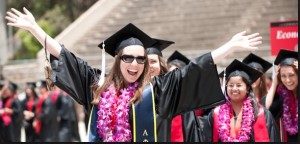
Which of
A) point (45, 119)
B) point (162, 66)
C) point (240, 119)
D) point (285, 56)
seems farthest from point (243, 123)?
point (45, 119)

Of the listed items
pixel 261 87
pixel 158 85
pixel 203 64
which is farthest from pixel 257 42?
pixel 261 87

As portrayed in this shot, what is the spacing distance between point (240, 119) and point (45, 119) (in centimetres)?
958

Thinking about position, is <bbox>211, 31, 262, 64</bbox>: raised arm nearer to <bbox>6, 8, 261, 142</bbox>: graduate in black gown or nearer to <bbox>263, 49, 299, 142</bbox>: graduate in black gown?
<bbox>6, 8, 261, 142</bbox>: graduate in black gown

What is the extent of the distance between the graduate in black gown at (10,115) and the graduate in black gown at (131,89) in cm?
1030

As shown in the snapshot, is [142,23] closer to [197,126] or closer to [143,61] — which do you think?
[197,126]

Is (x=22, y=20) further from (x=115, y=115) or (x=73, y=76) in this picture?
(x=115, y=115)

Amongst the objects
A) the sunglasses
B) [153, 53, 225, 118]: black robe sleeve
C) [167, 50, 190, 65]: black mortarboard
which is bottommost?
[153, 53, 225, 118]: black robe sleeve

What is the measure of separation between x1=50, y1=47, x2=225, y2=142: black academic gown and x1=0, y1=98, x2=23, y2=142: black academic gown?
33.9 ft

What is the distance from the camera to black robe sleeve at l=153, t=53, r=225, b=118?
4402mm

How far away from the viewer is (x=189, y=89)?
444 cm

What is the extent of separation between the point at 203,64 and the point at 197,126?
1.87 m

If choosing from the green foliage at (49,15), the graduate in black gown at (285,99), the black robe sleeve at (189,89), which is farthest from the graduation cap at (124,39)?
the green foliage at (49,15)

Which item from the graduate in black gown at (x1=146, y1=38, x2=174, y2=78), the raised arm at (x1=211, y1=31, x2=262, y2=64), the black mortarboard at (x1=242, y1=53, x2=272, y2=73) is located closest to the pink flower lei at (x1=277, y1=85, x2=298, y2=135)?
the black mortarboard at (x1=242, y1=53, x2=272, y2=73)

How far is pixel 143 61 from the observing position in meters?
4.44
